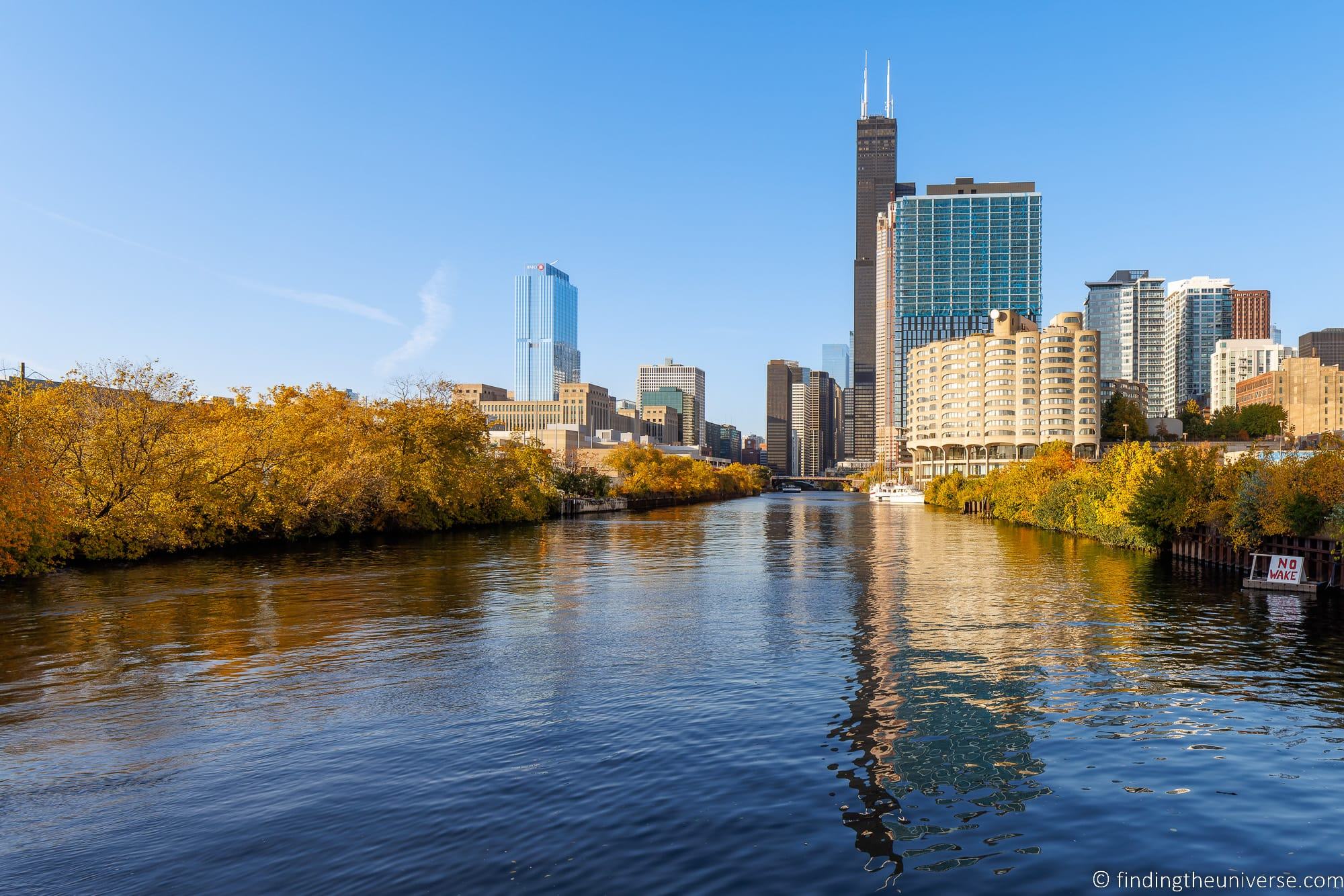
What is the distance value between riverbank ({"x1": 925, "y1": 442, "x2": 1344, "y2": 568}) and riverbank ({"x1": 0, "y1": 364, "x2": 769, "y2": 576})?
72750mm

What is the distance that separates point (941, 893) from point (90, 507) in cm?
6653

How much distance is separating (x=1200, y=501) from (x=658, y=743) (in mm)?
62258

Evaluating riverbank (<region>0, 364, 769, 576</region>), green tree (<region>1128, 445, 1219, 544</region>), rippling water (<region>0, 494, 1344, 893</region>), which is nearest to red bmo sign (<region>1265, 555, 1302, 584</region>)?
rippling water (<region>0, 494, 1344, 893</region>)

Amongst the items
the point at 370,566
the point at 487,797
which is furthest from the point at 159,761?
the point at 370,566

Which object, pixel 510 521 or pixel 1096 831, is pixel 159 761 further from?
pixel 510 521

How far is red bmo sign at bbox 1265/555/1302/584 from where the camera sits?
173 feet

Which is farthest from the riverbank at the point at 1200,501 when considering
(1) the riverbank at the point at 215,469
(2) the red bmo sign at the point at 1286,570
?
(1) the riverbank at the point at 215,469

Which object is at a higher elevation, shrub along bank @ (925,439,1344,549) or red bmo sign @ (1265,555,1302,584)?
shrub along bank @ (925,439,1344,549)

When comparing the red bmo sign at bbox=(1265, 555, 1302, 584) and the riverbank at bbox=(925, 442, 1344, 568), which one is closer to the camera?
the red bmo sign at bbox=(1265, 555, 1302, 584)

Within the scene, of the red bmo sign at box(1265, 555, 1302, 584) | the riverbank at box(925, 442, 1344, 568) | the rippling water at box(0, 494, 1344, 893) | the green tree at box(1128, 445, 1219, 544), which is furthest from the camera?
the green tree at box(1128, 445, 1219, 544)

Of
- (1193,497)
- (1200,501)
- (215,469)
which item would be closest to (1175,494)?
(1193,497)

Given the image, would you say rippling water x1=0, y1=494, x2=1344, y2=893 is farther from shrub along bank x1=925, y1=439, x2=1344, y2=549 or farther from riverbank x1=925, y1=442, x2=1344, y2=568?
riverbank x1=925, y1=442, x2=1344, y2=568

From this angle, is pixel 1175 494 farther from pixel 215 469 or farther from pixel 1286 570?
pixel 215 469

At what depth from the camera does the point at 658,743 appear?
76.8 feet
